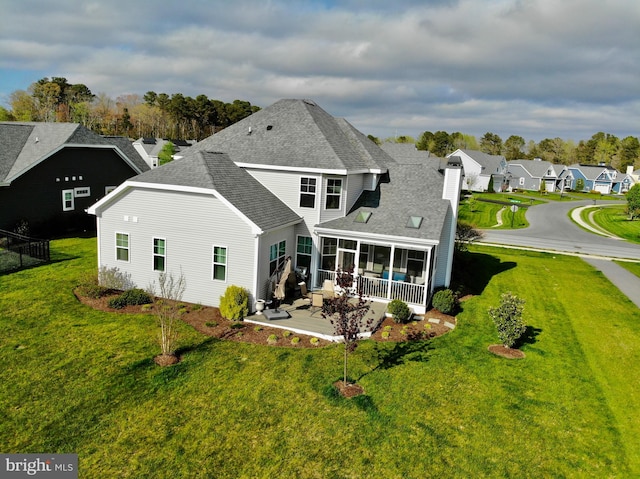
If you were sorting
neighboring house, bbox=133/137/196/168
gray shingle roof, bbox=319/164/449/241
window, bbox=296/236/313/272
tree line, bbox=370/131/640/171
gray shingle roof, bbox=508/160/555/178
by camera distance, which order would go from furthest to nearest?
1. tree line, bbox=370/131/640/171
2. gray shingle roof, bbox=508/160/555/178
3. neighboring house, bbox=133/137/196/168
4. window, bbox=296/236/313/272
5. gray shingle roof, bbox=319/164/449/241

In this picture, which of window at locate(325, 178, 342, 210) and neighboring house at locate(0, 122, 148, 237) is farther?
neighboring house at locate(0, 122, 148, 237)

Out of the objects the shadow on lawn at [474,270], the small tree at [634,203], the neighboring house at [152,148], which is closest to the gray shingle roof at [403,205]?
the shadow on lawn at [474,270]

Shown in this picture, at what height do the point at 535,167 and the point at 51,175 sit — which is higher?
the point at 535,167

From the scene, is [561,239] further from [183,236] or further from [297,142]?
[183,236]

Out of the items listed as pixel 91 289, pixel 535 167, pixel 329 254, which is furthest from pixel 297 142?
pixel 535 167

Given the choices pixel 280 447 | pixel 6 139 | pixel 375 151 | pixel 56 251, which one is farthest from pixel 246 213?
pixel 6 139

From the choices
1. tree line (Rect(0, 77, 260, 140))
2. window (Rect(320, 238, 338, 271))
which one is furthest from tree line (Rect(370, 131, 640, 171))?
window (Rect(320, 238, 338, 271))

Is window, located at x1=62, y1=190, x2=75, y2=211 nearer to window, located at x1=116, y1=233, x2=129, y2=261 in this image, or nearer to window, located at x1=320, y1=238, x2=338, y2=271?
window, located at x1=116, y1=233, x2=129, y2=261
